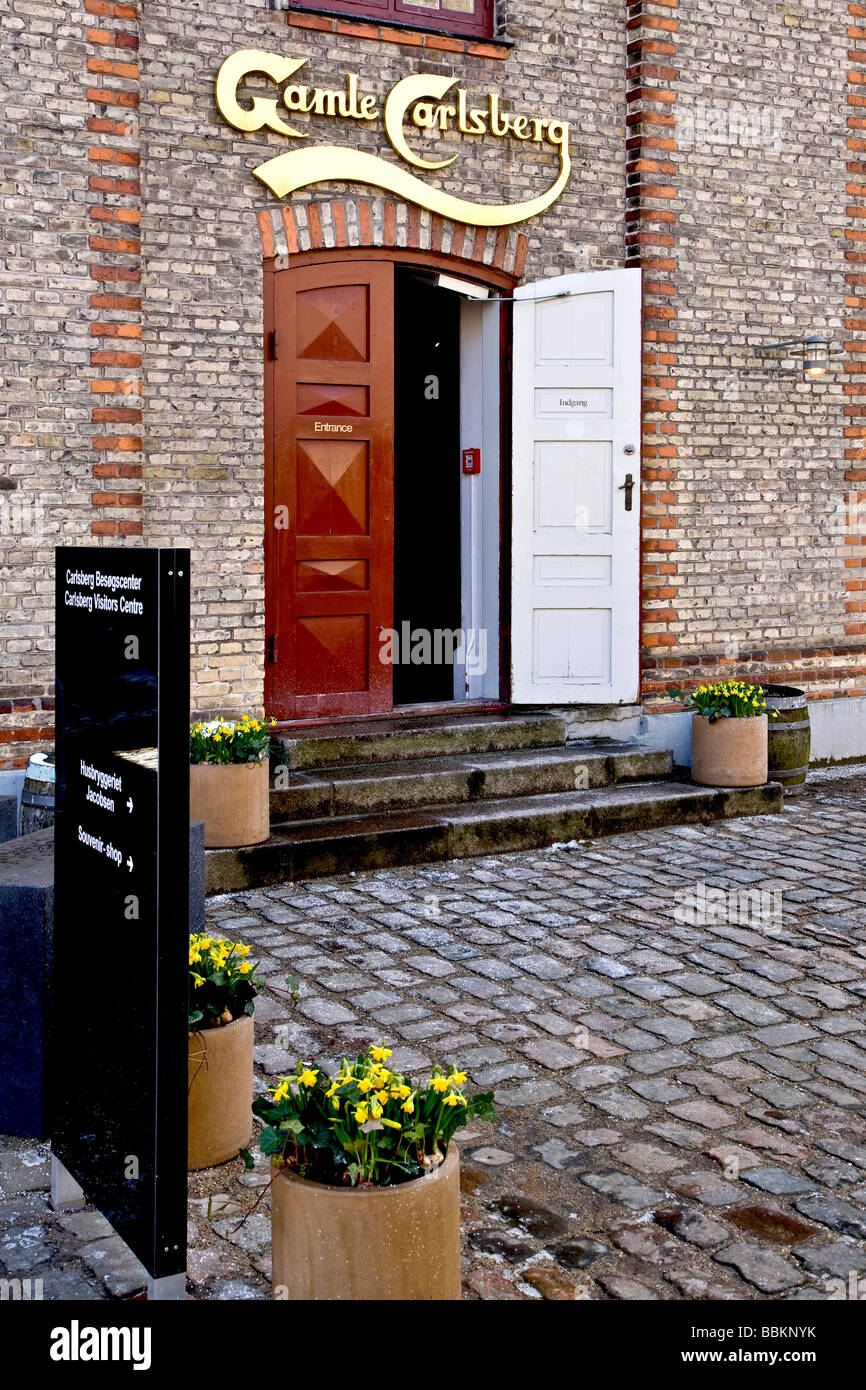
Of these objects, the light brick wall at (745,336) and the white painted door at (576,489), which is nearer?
the white painted door at (576,489)

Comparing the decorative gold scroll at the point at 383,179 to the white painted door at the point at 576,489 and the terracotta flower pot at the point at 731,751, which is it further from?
the terracotta flower pot at the point at 731,751

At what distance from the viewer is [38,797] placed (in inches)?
231

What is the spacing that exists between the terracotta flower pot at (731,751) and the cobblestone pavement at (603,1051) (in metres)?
0.57

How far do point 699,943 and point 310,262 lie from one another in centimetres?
430

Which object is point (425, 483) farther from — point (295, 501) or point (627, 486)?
point (295, 501)

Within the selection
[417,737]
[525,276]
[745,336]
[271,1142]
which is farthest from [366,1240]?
[745,336]

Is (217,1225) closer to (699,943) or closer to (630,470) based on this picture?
(699,943)

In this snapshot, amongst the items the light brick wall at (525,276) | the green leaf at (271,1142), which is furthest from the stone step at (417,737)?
the green leaf at (271,1142)

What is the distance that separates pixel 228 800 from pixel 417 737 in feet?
5.51

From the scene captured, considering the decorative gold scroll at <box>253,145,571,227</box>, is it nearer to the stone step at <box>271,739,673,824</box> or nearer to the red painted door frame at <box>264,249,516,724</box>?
the red painted door frame at <box>264,249,516,724</box>

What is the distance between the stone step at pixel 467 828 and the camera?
666 centimetres

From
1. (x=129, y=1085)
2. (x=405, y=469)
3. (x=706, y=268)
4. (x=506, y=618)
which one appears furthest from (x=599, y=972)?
(x=405, y=469)

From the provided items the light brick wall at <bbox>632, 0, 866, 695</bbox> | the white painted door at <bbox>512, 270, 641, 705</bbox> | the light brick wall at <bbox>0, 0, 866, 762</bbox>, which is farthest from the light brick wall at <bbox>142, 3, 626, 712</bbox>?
the light brick wall at <bbox>632, 0, 866, 695</bbox>

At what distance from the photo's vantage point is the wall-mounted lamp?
8.95m
